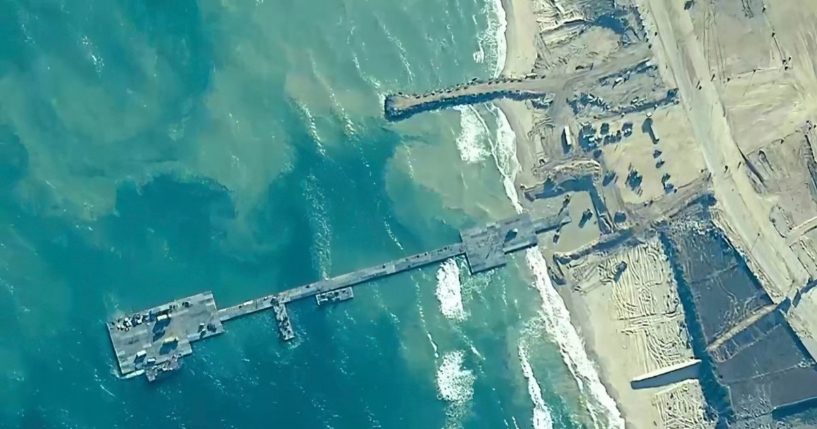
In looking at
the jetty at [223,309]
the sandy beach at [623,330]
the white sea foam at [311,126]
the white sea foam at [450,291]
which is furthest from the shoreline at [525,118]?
the white sea foam at [311,126]

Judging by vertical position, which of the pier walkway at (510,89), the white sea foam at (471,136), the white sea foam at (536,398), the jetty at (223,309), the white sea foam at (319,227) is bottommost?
the white sea foam at (536,398)

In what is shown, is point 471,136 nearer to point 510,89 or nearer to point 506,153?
point 506,153

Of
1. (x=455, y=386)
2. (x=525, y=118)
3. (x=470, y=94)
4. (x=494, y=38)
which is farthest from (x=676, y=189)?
(x=455, y=386)

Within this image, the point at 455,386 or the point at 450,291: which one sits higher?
the point at 450,291

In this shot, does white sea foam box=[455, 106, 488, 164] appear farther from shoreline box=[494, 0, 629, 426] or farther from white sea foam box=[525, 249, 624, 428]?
white sea foam box=[525, 249, 624, 428]

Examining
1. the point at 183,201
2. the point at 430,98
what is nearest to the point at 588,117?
the point at 430,98

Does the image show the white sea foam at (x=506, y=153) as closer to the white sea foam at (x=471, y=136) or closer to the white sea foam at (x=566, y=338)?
the white sea foam at (x=566, y=338)
